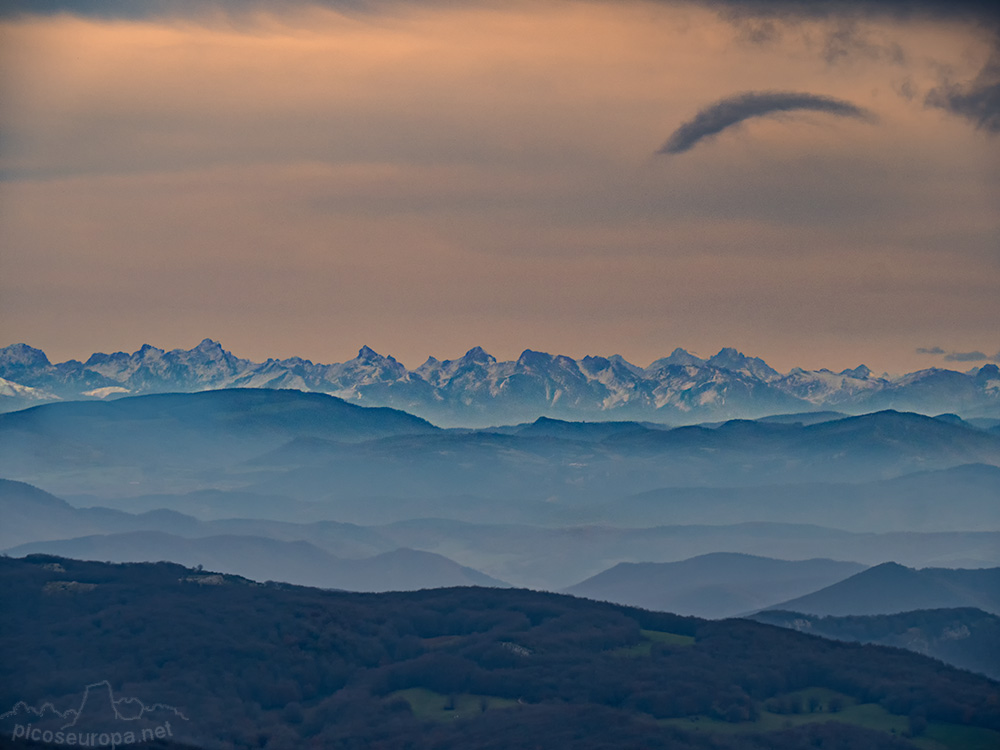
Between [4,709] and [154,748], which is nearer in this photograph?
[154,748]

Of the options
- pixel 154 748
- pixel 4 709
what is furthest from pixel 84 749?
pixel 4 709

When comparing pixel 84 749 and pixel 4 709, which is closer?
pixel 84 749

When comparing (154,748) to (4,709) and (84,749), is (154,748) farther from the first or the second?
(4,709)
